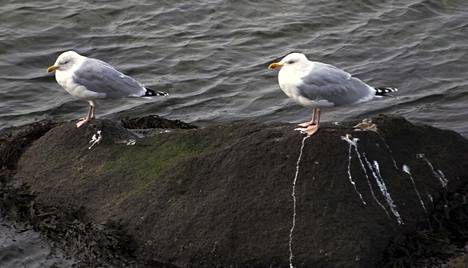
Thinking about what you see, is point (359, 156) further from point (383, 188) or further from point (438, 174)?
point (438, 174)

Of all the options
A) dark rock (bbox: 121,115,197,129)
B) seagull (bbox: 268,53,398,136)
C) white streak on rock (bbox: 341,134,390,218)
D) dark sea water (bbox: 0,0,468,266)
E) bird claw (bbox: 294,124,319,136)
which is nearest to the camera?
white streak on rock (bbox: 341,134,390,218)

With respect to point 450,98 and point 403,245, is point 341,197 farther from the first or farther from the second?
point 450,98

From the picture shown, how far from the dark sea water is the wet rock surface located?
10.6 ft

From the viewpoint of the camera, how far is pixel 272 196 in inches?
256

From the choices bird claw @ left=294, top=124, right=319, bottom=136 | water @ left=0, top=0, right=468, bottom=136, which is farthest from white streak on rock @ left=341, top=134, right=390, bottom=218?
water @ left=0, top=0, right=468, bottom=136

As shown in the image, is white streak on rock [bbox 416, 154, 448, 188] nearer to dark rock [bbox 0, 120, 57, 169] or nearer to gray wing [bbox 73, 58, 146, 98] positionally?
gray wing [bbox 73, 58, 146, 98]

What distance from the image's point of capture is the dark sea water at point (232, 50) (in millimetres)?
11156

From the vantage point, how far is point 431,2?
14.6 metres

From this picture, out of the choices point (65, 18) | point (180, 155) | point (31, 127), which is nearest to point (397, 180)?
point (180, 155)

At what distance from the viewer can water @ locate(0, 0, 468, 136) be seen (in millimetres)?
11172

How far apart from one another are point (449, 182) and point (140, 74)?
21.0 feet

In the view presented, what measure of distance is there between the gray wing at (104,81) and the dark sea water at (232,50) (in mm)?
2598

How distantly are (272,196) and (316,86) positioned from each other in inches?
44.0

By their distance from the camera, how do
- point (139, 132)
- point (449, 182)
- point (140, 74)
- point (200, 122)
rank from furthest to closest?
point (140, 74) < point (200, 122) < point (139, 132) < point (449, 182)
